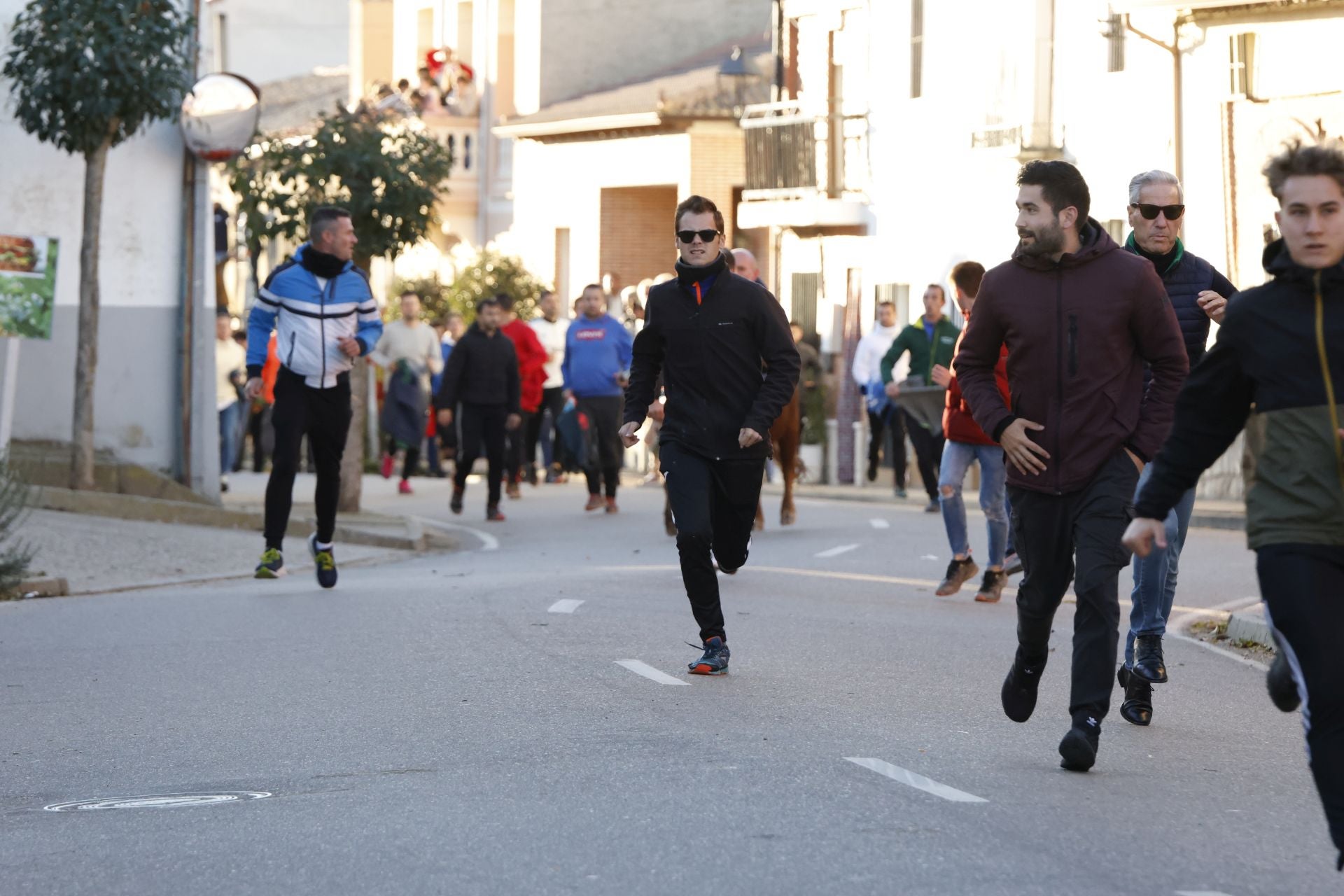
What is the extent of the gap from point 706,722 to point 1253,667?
373 cm

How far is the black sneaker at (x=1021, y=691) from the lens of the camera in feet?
26.3

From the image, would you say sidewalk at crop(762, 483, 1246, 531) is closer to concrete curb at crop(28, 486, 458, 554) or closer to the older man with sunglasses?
concrete curb at crop(28, 486, 458, 554)

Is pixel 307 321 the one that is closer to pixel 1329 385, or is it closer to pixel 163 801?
pixel 163 801

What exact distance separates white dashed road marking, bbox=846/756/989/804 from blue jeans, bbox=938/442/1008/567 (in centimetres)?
625

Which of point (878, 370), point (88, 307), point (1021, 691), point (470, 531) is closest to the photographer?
point (1021, 691)

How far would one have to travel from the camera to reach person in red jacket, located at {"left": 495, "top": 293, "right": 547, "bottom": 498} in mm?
24886

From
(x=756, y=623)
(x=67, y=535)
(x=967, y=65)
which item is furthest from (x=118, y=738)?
(x=967, y=65)

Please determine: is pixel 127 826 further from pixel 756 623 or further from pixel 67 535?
pixel 67 535

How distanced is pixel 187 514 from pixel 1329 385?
14.7m

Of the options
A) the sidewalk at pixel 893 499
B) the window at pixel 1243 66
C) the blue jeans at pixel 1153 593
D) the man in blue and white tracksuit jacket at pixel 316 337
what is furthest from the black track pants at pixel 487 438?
the blue jeans at pixel 1153 593

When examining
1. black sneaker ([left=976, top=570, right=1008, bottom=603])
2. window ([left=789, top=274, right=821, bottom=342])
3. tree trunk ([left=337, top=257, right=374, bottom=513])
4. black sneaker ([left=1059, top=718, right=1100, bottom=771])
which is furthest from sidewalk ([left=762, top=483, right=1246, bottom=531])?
black sneaker ([left=1059, top=718, right=1100, bottom=771])

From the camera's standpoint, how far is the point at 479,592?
45.2 ft

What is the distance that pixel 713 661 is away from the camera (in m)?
9.96

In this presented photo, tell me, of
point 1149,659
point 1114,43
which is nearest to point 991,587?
point 1149,659
